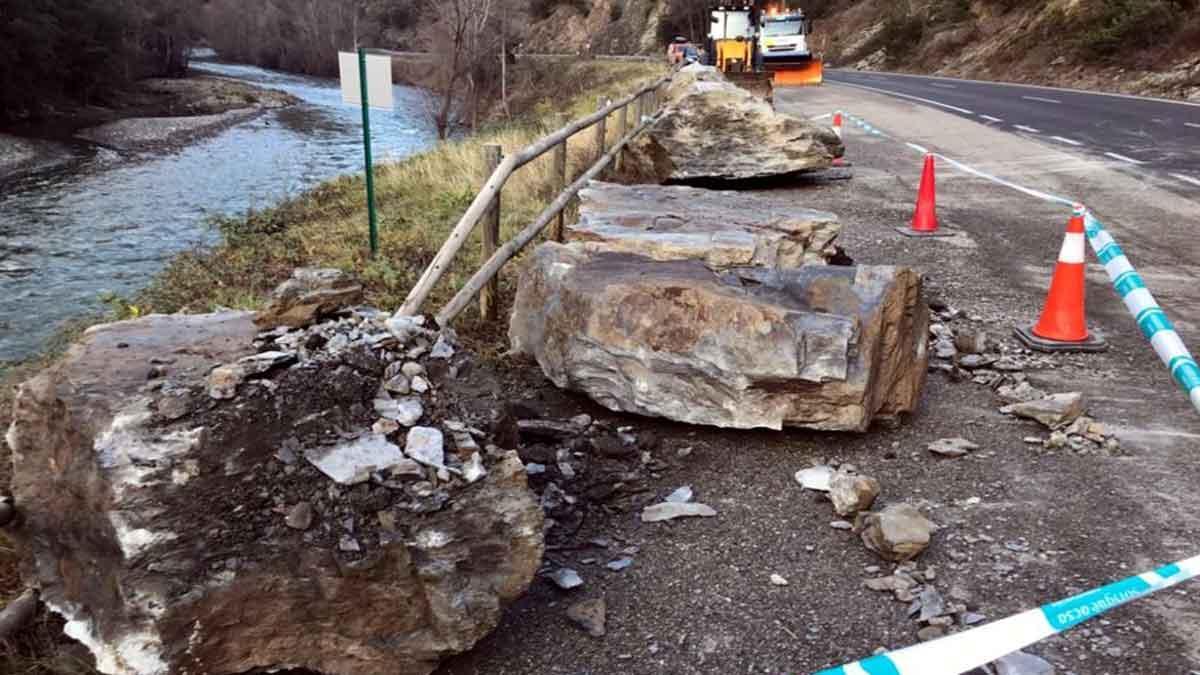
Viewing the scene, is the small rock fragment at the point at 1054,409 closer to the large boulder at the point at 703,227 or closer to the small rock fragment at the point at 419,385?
A: the large boulder at the point at 703,227

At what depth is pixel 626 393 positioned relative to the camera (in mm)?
4086

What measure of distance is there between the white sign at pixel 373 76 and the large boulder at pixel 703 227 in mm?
1811

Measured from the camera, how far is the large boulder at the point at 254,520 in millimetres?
2340

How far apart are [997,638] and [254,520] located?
2.02 m

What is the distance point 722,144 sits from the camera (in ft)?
33.9

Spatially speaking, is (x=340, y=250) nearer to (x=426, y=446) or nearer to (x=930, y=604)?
(x=426, y=446)

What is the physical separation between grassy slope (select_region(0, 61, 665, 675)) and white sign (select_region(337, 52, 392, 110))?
50.4 inches

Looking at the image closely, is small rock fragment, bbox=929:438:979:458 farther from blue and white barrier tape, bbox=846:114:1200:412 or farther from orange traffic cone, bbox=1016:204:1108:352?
orange traffic cone, bbox=1016:204:1108:352

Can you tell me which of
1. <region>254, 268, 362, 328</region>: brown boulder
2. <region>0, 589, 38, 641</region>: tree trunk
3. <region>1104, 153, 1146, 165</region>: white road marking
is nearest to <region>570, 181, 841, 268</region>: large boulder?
<region>254, 268, 362, 328</region>: brown boulder

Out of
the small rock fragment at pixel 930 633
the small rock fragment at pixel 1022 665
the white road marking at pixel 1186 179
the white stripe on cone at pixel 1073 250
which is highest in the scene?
the white road marking at pixel 1186 179

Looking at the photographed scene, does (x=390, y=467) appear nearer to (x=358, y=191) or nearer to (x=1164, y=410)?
(x=1164, y=410)

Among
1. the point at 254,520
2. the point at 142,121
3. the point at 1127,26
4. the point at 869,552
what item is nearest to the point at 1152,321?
the point at 869,552

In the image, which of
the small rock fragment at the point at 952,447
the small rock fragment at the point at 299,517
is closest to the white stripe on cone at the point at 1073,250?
the small rock fragment at the point at 952,447

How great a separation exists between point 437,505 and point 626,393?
164 centimetres
